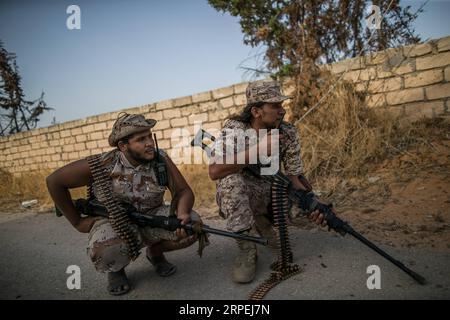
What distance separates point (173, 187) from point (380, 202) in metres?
2.56

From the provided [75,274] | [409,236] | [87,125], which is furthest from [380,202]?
[87,125]

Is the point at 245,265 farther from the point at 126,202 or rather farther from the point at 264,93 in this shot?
the point at 264,93

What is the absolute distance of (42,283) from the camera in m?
2.71

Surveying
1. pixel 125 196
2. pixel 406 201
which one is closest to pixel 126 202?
pixel 125 196

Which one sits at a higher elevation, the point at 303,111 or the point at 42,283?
the point at 303,111

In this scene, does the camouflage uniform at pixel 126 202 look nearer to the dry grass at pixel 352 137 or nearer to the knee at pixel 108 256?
the knee at pixel 108 256

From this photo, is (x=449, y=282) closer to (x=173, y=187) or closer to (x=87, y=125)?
(x=173, y=187)

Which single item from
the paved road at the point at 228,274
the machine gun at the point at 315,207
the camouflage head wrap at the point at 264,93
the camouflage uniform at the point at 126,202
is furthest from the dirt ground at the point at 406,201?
the camouflage uniform at the point at 126,202

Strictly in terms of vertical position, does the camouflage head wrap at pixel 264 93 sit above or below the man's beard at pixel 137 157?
above

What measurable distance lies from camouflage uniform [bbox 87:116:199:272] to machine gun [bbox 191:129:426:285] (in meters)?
0.56

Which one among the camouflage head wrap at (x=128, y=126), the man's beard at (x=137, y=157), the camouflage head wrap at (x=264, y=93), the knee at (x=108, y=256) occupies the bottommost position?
the knee at (x=108, y=256)

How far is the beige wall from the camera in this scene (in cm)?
486

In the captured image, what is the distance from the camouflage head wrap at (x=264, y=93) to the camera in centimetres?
259
